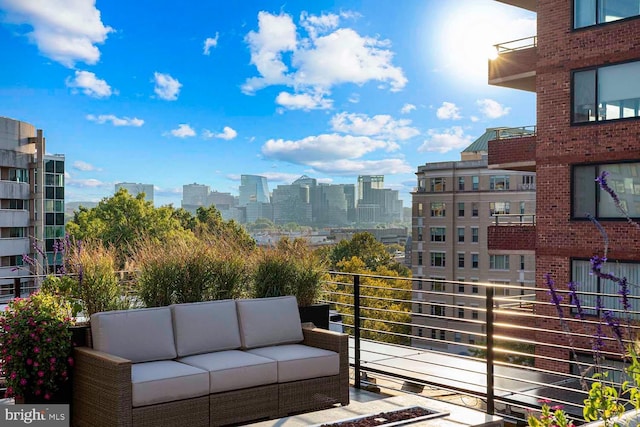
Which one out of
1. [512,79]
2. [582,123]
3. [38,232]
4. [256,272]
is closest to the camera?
[256,272]

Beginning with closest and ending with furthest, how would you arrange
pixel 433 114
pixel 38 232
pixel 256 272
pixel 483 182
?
1. pixel 256 272
2. pixel 38 232
3. pixel 483 182
4. pixel 433 114

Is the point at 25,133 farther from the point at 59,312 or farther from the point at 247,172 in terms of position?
the point at 59,312

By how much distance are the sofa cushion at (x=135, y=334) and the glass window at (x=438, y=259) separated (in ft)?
166

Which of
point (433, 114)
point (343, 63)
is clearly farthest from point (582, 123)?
point (433, 114)

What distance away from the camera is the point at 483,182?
5384 cm

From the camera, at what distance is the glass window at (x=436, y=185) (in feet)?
183

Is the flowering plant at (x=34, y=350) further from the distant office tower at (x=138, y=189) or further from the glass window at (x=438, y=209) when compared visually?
the glass window at (x=438, y=209)

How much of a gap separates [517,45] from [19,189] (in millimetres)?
37588

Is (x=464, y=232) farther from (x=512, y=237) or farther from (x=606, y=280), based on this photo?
(x=606, y=280)

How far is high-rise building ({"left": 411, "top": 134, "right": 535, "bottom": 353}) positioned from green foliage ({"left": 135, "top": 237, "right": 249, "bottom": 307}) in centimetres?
4627

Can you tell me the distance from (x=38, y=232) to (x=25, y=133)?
6.88 meters

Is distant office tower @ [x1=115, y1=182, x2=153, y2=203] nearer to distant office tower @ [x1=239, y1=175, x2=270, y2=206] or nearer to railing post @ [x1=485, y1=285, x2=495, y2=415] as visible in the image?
distant office tower @ [x1=239, y1=175, x2=270, y2=206]

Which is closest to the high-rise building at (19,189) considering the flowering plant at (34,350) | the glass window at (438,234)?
the glass window at (438,234)

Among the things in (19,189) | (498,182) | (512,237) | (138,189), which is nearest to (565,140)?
(512,237)
